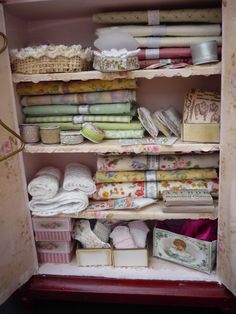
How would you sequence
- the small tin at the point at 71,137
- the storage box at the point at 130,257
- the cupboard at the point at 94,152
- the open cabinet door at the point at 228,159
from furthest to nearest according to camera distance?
1. the storage box at the point at 130,257
2. the small tin at the point at 71,137
3. the cupboard at the point at 94,152
4. the open cabinet door at the point at 228,159

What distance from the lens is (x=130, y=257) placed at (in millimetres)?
1250

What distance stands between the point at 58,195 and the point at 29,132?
0.27m

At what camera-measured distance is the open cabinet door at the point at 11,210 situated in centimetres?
107

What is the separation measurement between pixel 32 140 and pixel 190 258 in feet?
2.53

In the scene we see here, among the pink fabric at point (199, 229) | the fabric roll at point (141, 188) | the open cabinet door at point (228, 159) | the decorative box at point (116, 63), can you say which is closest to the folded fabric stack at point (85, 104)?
the decorative box at point (116, 63)

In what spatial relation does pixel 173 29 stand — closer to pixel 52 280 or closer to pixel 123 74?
pixel 123 74

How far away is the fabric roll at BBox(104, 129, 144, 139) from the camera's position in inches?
46.0

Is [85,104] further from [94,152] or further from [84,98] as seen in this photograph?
[94,152]

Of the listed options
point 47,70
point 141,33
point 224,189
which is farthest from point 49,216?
point 141,33

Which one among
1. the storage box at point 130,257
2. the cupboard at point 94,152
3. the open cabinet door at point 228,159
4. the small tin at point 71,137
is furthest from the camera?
the storage box at point 130,257

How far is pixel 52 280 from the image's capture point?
122 cm

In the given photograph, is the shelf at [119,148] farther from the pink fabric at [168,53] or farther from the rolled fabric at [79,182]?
the pink fabric at [168,53]

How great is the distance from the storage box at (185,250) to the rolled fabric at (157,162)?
0.27 meters

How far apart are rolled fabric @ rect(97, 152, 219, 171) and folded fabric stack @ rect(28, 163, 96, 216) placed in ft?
0.35
